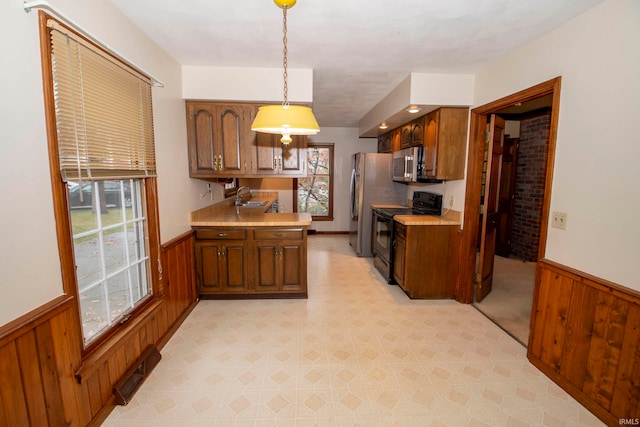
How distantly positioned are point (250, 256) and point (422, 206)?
247 cm

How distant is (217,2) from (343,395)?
2641 millimetres

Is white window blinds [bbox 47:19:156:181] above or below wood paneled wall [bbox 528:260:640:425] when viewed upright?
above

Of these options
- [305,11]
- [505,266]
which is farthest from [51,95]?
[505,266]

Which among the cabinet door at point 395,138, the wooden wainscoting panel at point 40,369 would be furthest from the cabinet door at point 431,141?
the wooden wainscoting panel at point 40,369

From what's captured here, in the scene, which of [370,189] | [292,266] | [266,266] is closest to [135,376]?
[266,266]

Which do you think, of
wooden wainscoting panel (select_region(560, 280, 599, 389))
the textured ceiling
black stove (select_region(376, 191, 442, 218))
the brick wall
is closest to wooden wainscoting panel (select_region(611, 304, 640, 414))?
wooden wainscoting panel (select_region(560, 280, 599, 389))

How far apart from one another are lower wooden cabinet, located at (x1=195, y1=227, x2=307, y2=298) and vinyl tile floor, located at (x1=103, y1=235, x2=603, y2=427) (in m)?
0.21

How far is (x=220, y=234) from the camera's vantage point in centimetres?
319

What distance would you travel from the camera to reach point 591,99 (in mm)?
1849

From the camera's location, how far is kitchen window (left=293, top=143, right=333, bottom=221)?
261 inches

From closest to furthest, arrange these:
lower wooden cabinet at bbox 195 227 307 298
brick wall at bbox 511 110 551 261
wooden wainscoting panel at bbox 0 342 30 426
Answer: wooden wainscoting panel at bbox 0 342 30 426 < lower wooden cabinet at bbox 195 227 307 298 < brick wall at bbox 511 110 551 261

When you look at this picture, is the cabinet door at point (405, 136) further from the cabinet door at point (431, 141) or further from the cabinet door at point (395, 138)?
the cabinet door at point (431, 141)

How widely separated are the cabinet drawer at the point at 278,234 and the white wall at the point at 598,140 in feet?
7.36

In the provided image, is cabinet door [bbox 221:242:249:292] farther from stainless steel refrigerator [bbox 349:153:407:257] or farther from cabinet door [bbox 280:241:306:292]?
stainless steel refrigerator [bbox 349:153:407:257]
